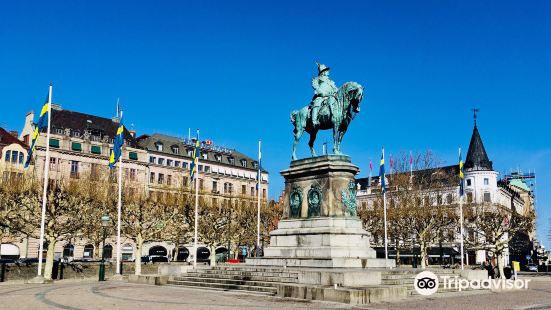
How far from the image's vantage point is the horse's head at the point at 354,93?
29.7 m

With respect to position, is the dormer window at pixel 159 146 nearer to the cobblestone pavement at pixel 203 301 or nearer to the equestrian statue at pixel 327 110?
the equestrian statue at pixel 327 110

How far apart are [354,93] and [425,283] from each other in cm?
1059

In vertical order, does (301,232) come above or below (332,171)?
below

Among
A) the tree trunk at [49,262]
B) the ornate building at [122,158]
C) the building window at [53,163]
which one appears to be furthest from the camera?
the building window at [53,163]

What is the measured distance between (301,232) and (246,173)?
76.0 metres

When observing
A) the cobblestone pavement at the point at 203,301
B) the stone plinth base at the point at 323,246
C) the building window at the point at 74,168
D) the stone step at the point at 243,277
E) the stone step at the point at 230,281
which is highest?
the building window at the point at 74,168

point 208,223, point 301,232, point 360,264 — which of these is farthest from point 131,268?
point 360,264

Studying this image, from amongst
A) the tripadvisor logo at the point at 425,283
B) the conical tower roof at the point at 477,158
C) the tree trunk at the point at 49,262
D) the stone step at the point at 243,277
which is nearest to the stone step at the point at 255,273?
the stone step at the point at 243,277

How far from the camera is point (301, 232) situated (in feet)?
93.8

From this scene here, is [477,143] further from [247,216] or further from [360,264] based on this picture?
[360,264]

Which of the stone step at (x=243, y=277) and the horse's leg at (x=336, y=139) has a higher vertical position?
the horse's leg at (x=336, y=139)

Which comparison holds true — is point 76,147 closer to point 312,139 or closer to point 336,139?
point 312,139

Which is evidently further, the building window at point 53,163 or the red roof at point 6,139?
the building window at point 53,163

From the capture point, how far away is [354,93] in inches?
1171
